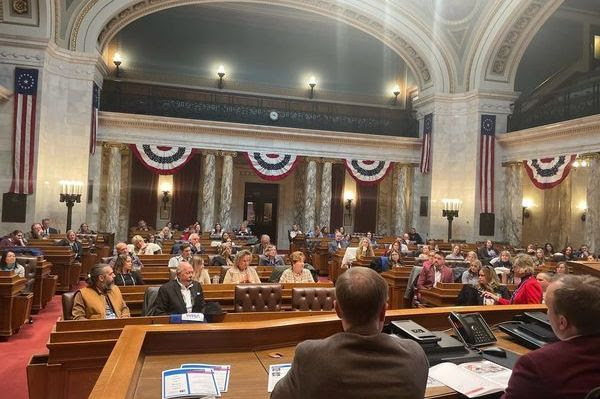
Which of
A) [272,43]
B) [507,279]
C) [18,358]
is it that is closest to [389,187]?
[272,43]

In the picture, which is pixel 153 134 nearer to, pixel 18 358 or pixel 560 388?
pixel 18 358

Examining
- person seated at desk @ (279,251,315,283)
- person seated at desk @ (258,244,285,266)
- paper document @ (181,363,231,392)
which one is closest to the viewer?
paper document @ (181,363,231,392)

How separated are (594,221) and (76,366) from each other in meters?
16.3

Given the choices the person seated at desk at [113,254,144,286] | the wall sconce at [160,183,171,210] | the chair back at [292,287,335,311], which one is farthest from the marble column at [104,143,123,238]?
the chair back at [292,287,335,311]

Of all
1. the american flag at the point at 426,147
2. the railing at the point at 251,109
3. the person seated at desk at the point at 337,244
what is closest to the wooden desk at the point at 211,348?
the person seated at desk at the point at 337,244

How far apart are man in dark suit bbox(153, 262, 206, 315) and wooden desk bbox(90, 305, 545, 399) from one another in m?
2.25

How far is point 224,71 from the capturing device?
2195 centimetres

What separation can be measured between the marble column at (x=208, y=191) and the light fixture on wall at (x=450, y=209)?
30.7 ft

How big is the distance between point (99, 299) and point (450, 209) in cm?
1587

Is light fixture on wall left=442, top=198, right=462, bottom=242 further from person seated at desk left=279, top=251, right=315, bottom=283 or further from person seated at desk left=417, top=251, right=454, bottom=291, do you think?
person seated at desk left=279, top=251, right=315, bottom=283

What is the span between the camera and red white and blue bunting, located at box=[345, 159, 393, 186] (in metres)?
20.0

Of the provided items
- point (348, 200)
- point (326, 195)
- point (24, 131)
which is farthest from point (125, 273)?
point (348, 200)

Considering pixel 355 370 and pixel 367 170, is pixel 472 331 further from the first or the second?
pixel 367 170

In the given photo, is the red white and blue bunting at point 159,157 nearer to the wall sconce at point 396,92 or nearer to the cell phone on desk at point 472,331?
the wall sconce at point 396,92
